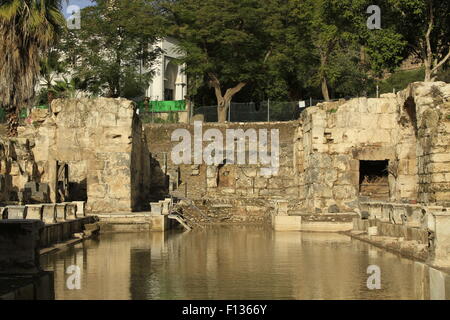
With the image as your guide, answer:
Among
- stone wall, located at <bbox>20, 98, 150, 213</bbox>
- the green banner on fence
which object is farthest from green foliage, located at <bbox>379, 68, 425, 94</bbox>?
stone wall, located at <bbox>20, 98, 150, 213</bbox>

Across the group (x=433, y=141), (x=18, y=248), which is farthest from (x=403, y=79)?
(x=18, y=248)

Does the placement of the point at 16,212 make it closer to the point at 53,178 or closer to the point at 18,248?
the point at 18,248

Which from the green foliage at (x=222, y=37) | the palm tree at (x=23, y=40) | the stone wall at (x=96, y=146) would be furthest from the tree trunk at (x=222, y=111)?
the palm tree at (x=23, y=40)

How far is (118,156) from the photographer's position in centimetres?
2445

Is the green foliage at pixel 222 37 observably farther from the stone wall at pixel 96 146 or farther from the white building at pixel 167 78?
the stone wall at pixel 96 146

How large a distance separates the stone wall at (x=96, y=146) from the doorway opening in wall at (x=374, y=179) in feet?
27.0

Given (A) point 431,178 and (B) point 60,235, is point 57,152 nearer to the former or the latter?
(B) point 60,235

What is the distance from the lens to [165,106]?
46000 millimetres

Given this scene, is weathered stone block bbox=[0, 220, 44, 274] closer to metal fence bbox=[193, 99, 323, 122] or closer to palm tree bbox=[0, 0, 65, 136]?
palm tree bbox=[0, 0, 65, 136]

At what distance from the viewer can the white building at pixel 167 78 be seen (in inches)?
1922

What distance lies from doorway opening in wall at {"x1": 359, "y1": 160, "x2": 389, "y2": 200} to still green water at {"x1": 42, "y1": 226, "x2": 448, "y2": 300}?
6.86m

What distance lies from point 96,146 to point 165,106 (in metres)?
21.6
